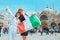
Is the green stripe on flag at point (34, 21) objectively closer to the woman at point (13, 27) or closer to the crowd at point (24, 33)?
the crowd at point (24, 33)

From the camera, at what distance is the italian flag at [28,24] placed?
22.8ft

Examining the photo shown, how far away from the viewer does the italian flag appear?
6953 millimetres

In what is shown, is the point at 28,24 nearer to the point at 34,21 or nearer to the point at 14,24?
the point at 34,21

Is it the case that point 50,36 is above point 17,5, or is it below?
below

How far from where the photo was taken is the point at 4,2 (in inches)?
277

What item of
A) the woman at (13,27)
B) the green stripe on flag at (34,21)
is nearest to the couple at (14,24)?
the woman at (13,27)

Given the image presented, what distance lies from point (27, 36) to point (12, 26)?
0.92ft

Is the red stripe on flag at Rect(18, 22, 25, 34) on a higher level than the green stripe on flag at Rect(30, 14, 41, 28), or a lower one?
lower

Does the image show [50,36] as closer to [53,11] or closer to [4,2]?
[53,11]

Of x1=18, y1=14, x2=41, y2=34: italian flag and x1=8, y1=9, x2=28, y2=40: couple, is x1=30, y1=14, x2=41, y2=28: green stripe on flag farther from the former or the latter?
x1=8, y1=9, x2=28, y2=40: couple

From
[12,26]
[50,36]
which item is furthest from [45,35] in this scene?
[12,26]

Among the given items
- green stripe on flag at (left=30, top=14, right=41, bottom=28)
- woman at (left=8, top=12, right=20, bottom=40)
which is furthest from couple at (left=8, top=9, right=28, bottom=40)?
green stripe on flag at (left=30, top=14, right=41, bottom=28)

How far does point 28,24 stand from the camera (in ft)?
22.9

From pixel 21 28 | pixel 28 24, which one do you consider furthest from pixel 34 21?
pixel 21 28
